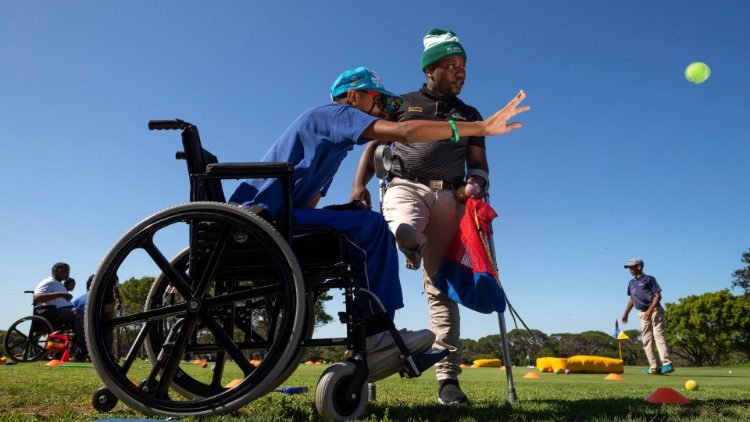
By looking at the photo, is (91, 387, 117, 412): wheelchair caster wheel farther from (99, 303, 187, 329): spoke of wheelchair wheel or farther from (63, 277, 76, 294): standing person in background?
(63, 277, 76, 294): standing person in background

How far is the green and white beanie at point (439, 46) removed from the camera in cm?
396

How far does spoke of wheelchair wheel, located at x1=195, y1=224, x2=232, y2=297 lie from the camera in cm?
230

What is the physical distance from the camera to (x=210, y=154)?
2.73 metres

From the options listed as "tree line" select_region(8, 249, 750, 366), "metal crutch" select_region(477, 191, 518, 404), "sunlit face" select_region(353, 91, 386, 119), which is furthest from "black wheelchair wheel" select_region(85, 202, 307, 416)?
"tree line" select_region(8, 249, 750, 366)

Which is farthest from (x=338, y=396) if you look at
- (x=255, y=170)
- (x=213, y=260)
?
(x=255, y=170)

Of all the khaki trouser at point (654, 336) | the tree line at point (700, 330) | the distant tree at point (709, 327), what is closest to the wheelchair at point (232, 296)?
the khaki trouser at point (654, 336)

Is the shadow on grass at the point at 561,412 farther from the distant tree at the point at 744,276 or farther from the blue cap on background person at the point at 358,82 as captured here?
the distant tree at the point at 744,276

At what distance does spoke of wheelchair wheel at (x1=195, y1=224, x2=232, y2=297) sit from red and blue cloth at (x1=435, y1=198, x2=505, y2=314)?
1.77 metres

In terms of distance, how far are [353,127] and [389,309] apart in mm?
837

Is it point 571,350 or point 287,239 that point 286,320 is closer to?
point 287,239

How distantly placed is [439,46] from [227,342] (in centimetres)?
260

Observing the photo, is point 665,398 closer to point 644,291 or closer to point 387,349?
point 387,349

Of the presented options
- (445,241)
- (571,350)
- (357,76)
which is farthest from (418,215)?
(571,350)

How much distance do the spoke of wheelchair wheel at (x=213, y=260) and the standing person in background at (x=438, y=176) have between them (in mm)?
1425
